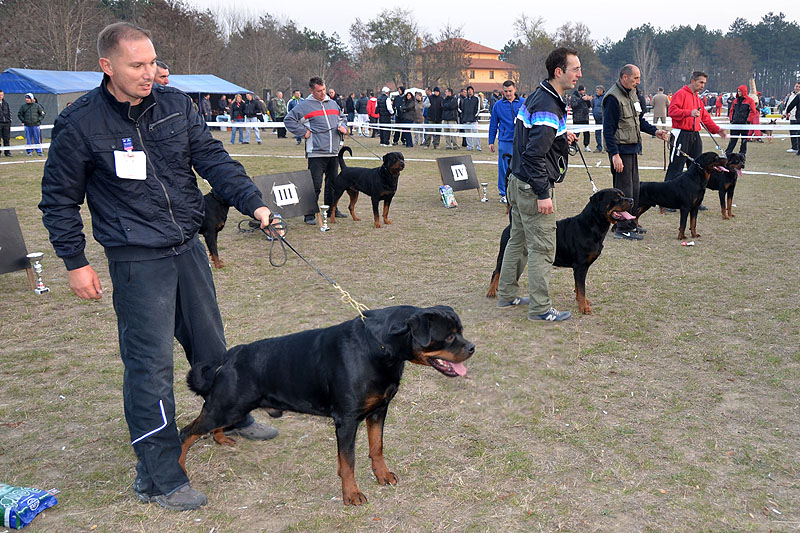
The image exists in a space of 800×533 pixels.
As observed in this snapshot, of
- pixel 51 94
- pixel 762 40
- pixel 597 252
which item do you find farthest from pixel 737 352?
pixel 762 40

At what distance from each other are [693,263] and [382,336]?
18.5ft

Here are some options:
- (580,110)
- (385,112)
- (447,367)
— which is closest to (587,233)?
(447,367)

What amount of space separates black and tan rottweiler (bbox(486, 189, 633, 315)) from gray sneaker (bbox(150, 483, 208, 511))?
3.72 meters

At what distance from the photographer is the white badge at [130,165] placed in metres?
2.58

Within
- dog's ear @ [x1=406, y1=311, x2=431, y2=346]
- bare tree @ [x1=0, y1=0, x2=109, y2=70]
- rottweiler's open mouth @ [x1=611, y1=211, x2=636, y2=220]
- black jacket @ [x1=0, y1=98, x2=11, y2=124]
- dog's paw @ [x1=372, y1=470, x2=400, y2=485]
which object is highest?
bare tree @ [x1=0, y1=0, x2=109, y2=70]

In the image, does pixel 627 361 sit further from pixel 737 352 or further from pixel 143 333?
pixel 143 333

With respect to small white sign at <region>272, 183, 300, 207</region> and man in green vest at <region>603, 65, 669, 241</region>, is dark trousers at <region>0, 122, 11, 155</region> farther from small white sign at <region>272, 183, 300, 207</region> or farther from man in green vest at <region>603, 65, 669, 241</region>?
man in green vest at <region>603, 65, 669, 241</region>

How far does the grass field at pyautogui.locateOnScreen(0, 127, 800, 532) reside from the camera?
286 cm

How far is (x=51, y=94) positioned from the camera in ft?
83.7

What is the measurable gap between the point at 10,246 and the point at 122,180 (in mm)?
4699

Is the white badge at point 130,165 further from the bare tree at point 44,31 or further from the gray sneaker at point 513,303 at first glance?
the bare tree at point 44,31

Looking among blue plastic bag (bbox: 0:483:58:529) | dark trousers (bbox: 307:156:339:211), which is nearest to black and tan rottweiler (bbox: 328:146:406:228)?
dark trousers (bbox: 307:156:339:211)

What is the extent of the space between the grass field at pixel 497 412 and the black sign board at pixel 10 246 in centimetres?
33

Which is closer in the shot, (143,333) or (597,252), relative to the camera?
(143,333)
